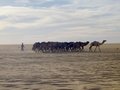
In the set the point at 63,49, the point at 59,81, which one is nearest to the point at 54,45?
the point at 63,49

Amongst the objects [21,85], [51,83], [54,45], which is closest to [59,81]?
[51,83]

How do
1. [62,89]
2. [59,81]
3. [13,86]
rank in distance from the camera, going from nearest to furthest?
[62,89] → [13,86] → [59,81]

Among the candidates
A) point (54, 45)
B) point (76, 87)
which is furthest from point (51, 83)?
point (54, 45)

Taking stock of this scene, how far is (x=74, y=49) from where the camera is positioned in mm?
48125

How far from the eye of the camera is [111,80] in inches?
570

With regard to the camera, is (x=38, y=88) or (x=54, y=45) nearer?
(x=38, y=88)

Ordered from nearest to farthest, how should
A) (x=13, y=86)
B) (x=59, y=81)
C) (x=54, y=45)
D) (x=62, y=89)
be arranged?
(x=62, y=89) < (x=13, y=86) < (x=59, y=81) < (x=54, y=45)

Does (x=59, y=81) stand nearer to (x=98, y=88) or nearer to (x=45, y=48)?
(x=98, y=88)

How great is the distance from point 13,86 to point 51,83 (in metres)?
1.49

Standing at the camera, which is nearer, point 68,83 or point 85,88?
point 85,88

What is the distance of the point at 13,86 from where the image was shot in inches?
516

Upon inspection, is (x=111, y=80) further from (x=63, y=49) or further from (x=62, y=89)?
(x=63, y=49)

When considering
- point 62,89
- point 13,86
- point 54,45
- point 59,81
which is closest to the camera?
point 62,89

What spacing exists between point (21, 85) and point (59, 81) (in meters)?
1.72
